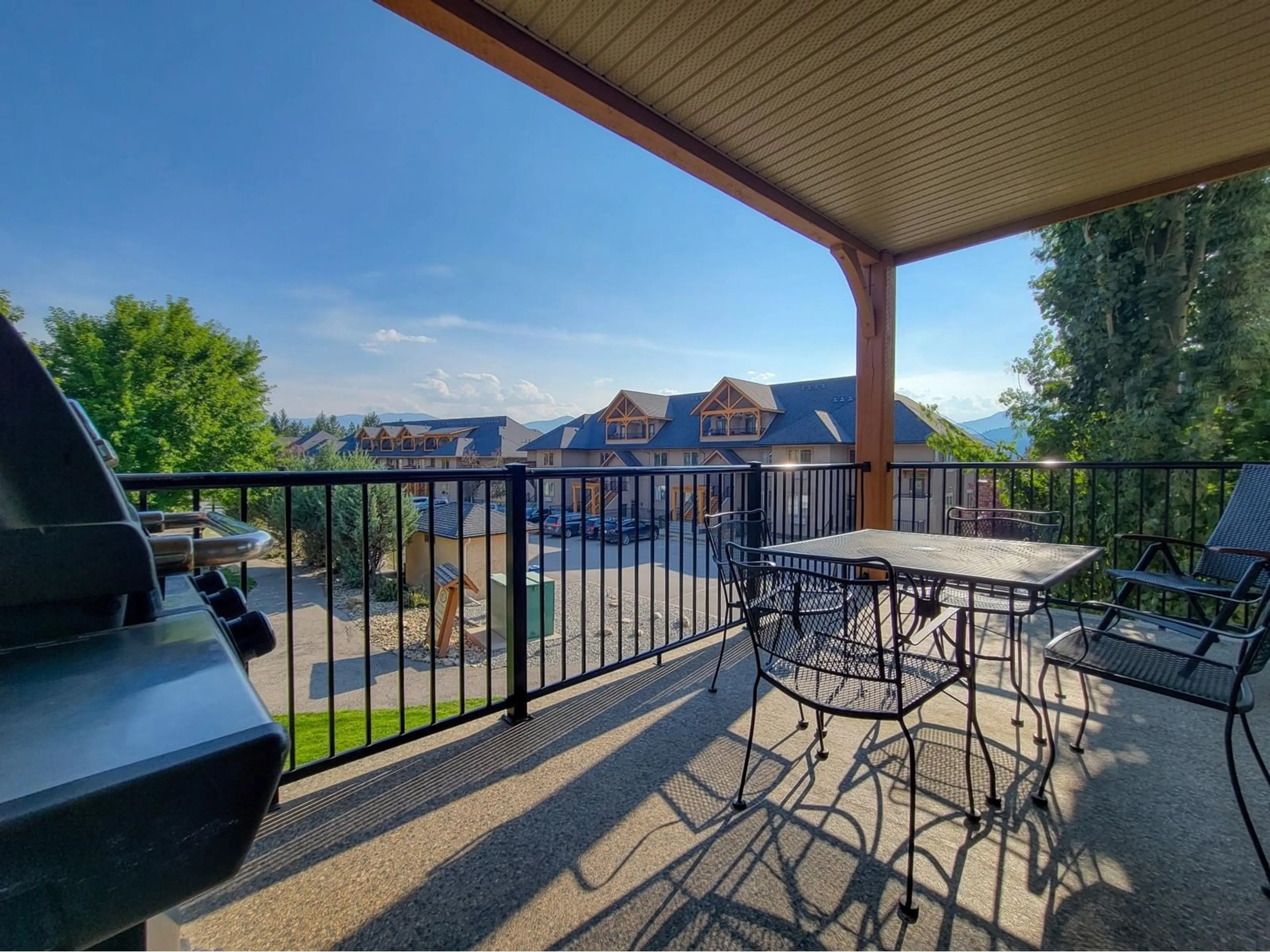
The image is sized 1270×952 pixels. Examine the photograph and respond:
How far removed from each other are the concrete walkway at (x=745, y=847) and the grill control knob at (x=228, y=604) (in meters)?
0.84

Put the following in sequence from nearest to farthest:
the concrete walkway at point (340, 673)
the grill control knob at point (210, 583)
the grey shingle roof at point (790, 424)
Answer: the grill control knob at point (210, 583) < the concrete walkway at point (340, 673) < the grey shingle roof at point (790, 424)

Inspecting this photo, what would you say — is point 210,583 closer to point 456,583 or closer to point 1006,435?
point 456,583

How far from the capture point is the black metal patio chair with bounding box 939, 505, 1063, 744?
1.97m

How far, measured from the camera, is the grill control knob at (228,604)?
0.84 metres

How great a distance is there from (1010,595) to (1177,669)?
0.46 metres

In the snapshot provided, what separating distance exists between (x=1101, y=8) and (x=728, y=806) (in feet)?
9.61

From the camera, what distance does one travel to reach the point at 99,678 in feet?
1.57

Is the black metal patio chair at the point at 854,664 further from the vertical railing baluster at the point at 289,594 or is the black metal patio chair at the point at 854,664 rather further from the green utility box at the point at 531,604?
the vertical railing baluster at the point at 289,594

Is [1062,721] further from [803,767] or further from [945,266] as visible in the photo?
[945,266]

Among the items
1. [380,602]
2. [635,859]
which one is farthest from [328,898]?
[380,602]

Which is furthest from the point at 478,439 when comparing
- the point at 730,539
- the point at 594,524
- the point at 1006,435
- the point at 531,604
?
the point at 730,539

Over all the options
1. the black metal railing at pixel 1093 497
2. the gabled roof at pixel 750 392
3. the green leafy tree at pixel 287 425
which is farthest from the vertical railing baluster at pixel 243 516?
the green leafy tree at pixel 287 425

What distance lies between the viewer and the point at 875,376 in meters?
3.87

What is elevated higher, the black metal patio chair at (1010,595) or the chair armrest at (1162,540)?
the chair armrest at (1162,540)
